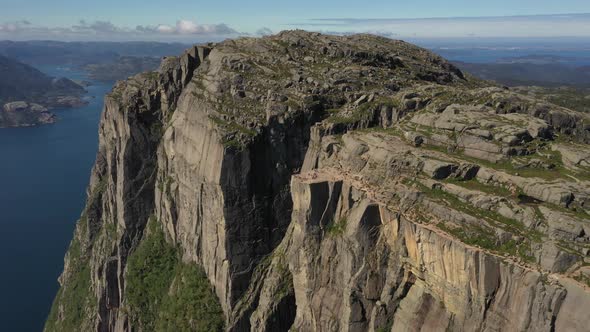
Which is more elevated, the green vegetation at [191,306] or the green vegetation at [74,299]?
the green vegetation at [191,306]

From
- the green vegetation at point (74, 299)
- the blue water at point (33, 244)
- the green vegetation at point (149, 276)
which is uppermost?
the green vegetation at point (149, 276)

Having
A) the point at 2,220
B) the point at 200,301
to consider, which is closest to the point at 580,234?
the point at 200,301

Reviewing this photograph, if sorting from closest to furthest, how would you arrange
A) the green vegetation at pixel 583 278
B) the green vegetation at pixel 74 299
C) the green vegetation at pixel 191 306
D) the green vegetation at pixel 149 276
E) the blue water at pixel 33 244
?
the green vegetation at pixel 583 278 → the green vegetation at pixel 191 306 → the green vegetation at pixel 149 276 → the green vegetation at pixel 74 299 → the blue water at pixel 33 244

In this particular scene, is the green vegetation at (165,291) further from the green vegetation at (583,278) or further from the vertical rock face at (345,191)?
the green vegetation at (583,278)

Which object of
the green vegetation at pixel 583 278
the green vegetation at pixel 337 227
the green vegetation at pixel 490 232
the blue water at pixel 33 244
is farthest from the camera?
the blue water at pixel 33 244

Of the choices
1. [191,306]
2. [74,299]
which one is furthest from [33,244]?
[191,306]

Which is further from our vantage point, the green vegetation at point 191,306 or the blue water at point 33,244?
the blue water at point 33,244

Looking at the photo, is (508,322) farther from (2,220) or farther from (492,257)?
(2,220)

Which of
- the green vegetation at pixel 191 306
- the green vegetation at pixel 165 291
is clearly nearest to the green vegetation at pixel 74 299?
the green vegetation at pixel 165 291
